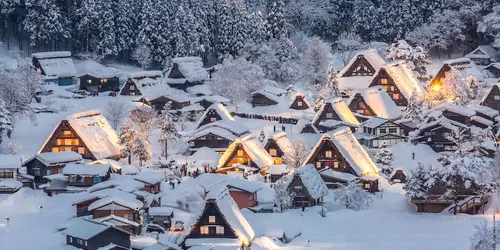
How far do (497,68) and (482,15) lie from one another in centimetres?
995

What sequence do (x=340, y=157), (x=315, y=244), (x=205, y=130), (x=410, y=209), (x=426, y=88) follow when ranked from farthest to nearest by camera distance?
(x=426, y=88), (x=205, y=130), (x=340, y=157), (x=410, y=209), (x=315, y=244)

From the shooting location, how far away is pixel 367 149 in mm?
68250

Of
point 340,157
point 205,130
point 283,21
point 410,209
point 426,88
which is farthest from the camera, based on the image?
point 283,21

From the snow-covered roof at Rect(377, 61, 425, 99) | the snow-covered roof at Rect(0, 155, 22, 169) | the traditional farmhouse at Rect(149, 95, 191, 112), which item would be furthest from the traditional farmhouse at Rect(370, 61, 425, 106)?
the snow-covered roof at Rect(0, 155, 22, 169)

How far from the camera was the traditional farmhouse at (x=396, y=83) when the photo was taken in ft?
257

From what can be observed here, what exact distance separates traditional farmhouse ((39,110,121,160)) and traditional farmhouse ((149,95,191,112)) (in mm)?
12404

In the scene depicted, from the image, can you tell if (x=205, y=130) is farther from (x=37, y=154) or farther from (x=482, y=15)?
(x=482, y=15)

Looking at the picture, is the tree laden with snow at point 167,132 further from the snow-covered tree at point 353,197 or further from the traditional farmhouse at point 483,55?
the traditional farmhouse at point 483,55

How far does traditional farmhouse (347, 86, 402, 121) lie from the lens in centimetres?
7381

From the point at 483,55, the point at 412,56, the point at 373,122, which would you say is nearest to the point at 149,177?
the point at 373,122

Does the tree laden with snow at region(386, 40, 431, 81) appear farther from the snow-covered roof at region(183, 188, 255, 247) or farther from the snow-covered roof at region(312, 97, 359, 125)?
the snow-covered roof at region(183, 188, 255, 247)

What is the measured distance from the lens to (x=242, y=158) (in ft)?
205

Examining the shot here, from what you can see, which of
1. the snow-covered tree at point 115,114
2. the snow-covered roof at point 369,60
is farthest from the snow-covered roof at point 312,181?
the snow-covered roof at point 369,60

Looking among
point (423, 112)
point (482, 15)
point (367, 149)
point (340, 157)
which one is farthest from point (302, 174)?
point (482, 15)
